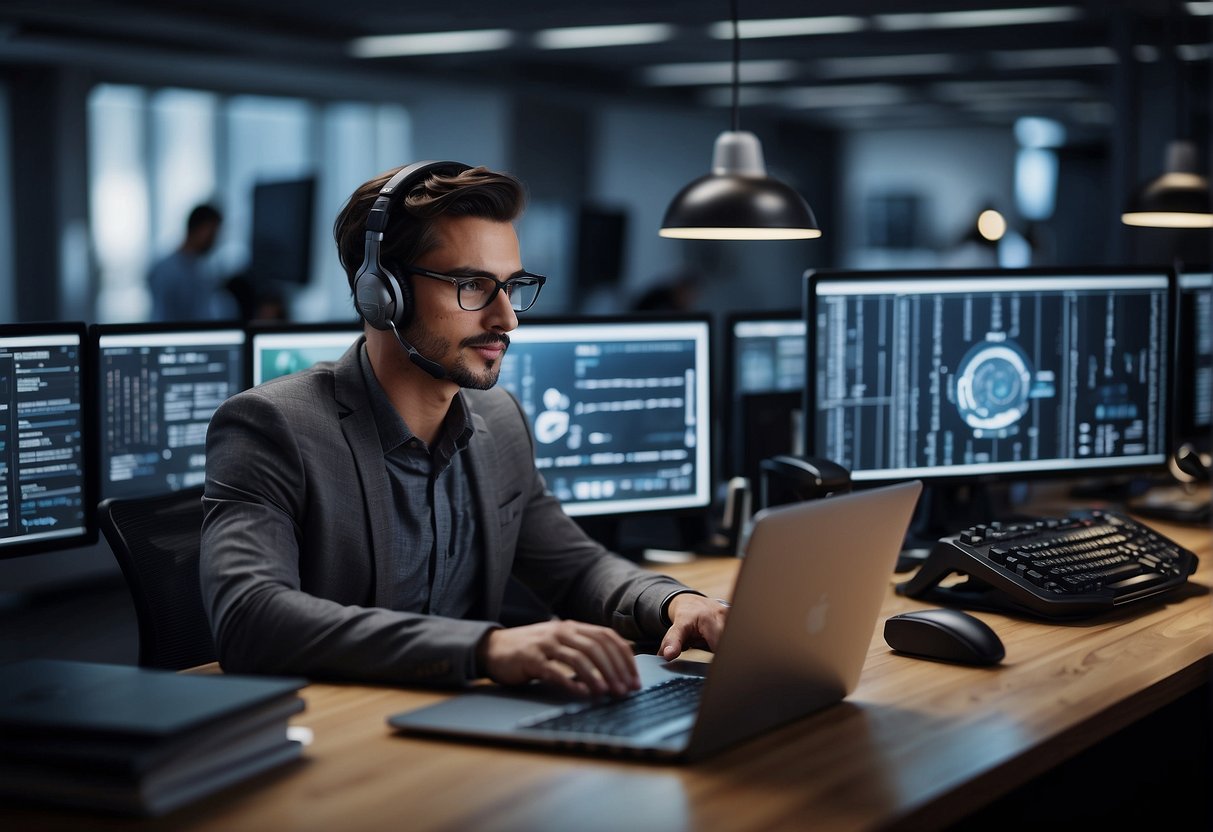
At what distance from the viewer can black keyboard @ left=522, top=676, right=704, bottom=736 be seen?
4.33ft

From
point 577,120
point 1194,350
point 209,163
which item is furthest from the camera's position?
point 577,120

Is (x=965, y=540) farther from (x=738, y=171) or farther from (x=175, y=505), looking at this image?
(x=175, y=505)

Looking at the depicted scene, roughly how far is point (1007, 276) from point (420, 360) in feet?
4.08

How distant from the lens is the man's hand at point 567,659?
1.41 m

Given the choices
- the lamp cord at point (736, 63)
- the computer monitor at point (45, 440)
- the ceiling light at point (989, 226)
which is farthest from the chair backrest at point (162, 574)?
the ceiling light at point (989, 226)

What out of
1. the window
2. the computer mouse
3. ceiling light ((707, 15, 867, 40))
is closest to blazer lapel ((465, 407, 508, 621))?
the computer mouse

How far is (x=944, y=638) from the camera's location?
167 cm

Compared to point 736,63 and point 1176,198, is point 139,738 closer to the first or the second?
point 736,63

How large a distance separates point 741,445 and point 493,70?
24.9 ft

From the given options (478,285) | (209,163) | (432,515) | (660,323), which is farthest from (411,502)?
(209,163)

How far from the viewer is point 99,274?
29.2ft

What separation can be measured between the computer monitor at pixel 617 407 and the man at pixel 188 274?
567 cm

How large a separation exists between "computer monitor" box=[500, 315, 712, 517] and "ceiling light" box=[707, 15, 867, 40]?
16.9ft

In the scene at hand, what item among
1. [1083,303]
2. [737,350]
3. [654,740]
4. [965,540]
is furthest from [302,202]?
[654,740]
